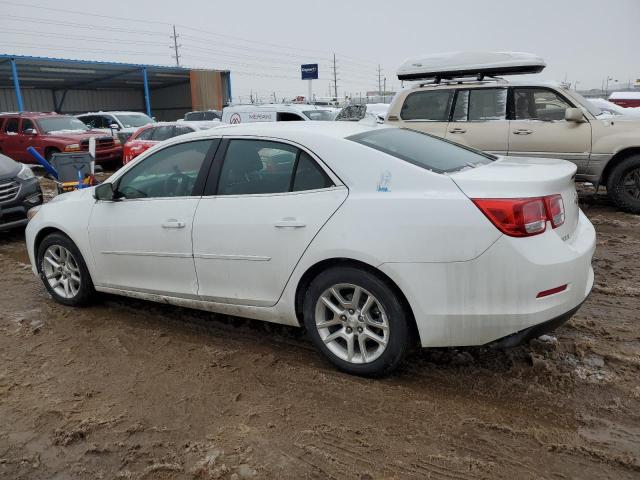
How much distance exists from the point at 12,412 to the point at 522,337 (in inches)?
115

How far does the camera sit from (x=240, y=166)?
143 inches

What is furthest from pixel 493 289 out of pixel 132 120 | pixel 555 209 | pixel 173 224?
pixel 132 120

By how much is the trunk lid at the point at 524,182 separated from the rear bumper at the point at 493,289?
0.72 feet

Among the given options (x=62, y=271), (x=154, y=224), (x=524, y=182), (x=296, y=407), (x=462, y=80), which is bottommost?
(x=296, y=407)

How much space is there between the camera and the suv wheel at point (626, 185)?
290 inches

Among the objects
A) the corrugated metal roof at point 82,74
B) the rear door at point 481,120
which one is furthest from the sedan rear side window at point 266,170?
the corrugated metal roof at point 82,74

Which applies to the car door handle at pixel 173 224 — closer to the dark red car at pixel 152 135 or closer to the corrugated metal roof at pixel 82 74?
the dark red car at pixel 152 135

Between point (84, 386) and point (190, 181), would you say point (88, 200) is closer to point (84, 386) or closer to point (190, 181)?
point (190, 181)

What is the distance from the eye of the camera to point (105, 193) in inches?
164

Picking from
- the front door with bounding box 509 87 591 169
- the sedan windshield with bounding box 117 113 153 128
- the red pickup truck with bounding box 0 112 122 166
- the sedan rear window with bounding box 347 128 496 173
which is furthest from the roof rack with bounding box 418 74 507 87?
the sedan windshield with bounding box 117 113 153 128

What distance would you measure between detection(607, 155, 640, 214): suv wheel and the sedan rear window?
4.58 metres

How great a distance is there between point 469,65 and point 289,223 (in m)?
5.70

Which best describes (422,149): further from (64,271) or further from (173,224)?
(64,271)

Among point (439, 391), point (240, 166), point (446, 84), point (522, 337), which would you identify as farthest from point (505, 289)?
point (446, 84)
